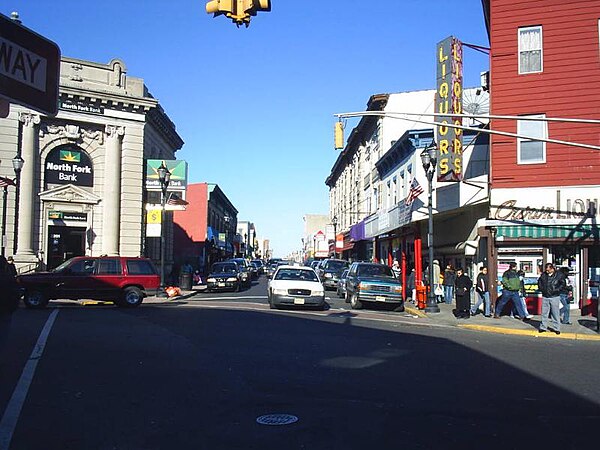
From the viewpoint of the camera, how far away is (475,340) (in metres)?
13.8

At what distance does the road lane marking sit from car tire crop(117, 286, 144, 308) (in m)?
8.71

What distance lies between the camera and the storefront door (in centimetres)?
3030

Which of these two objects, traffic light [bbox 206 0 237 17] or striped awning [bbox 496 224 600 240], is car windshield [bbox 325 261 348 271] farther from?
traffic light [bbox 206 0 237 17]

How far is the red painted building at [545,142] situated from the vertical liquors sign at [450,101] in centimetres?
127

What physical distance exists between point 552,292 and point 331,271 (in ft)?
64.1

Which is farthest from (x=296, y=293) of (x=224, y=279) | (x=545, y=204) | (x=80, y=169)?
(x=80, y=169)

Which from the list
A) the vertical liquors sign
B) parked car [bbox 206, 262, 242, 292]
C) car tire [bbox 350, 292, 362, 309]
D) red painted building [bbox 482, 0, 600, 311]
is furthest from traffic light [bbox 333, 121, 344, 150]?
parked car [bbox 206, 262, 242, 292]

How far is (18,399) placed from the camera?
728cm

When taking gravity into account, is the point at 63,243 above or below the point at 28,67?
below

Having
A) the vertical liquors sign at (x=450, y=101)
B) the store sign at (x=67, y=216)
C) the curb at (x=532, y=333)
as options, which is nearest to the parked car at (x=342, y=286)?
the vertical liquors sign at (x=450, y=101)

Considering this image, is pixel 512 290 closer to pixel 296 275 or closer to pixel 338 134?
pixel 338 134

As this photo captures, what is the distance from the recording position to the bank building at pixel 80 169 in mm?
28812

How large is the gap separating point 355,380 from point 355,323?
812cm

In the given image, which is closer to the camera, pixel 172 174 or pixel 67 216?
pixel 67 216
